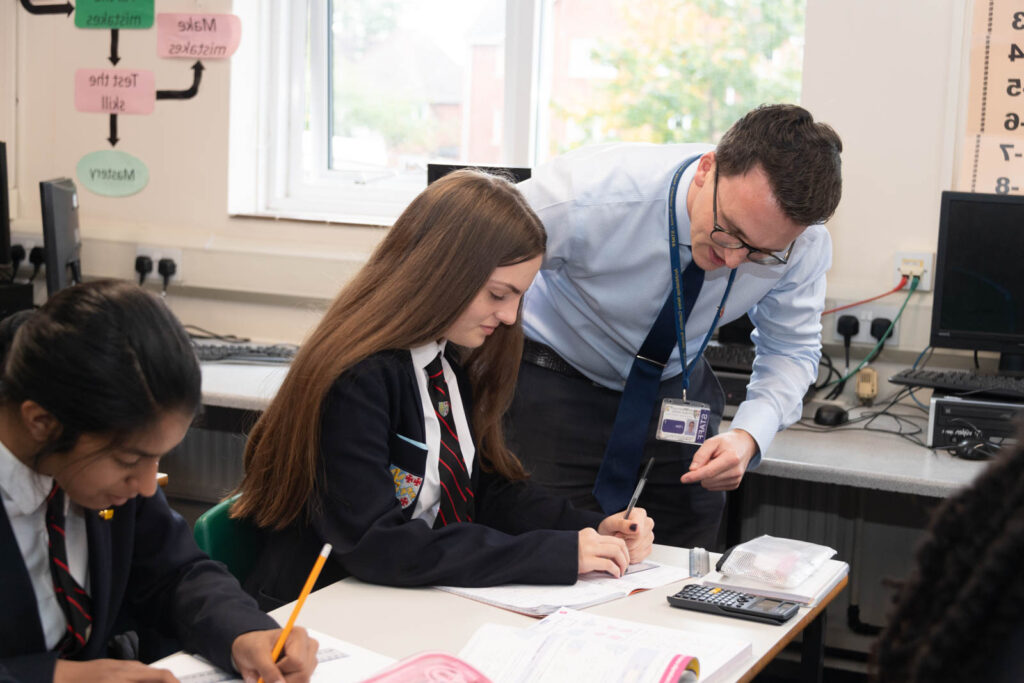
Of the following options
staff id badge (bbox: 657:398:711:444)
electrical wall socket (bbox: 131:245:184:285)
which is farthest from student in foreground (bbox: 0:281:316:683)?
electrical wall socket (bbox: 131:245:184:285)

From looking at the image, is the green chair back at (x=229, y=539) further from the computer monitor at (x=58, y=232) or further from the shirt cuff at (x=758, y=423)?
the computer monitor at (x=58, y=232)

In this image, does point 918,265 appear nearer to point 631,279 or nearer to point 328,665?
point 631,279

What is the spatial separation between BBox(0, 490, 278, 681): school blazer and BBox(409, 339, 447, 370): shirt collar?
0.39m

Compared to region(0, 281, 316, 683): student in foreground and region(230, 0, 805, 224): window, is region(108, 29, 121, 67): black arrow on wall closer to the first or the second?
region(230, 0, 805, 224): window

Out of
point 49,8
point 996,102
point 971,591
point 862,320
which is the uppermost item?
point 49,8

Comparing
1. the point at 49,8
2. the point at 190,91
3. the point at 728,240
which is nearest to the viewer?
the point at 728,240

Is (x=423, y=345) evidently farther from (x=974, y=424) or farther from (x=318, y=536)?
(x=974, y=424)

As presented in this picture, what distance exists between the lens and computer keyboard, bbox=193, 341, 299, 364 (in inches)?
114

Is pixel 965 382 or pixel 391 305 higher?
pixel 391 305

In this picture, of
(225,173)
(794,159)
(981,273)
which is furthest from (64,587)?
(225,173)

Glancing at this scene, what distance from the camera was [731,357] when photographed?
2.50m

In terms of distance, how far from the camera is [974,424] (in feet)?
7.22

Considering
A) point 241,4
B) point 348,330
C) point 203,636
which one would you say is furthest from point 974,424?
point 241,4

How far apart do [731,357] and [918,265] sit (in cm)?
52
